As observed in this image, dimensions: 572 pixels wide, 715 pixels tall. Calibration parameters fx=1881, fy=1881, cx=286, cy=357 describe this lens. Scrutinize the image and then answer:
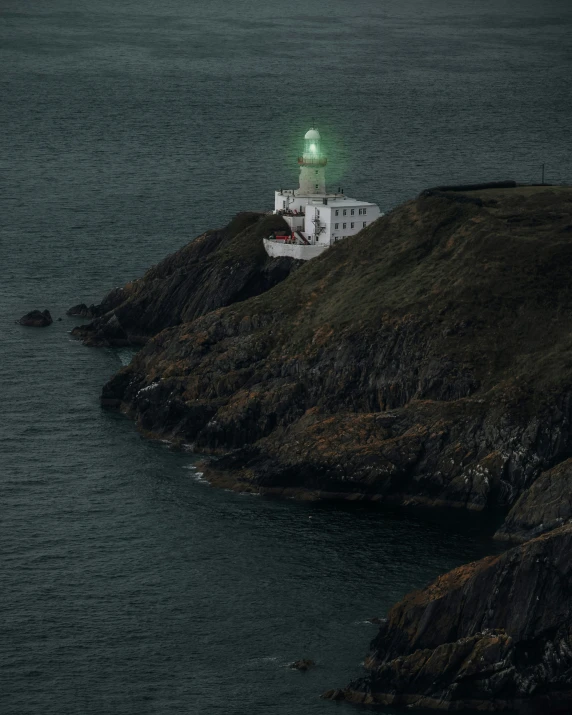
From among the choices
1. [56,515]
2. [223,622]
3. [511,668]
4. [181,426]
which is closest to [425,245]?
[181,426]

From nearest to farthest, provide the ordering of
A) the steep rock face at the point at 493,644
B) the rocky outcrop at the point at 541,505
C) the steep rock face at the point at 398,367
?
the steep rock face at the point at 493,644 < the rocky outcrop at the point at 541,505 < the steep rock face at the point at 398,367

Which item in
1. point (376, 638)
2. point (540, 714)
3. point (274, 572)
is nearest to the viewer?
point (540, 714)

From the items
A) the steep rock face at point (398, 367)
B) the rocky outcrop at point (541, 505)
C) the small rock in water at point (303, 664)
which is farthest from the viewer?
the steep rock face at point (398, 367)

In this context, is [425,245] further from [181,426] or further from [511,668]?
[511,668]

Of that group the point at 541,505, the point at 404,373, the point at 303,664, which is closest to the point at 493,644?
the point at 303,664

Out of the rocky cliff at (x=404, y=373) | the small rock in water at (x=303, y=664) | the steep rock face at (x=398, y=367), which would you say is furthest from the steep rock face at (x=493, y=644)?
the steep rock face at (x=398, y=367)

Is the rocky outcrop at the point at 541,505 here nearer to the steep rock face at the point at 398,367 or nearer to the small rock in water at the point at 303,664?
the steep rock face at the point at 398,367
